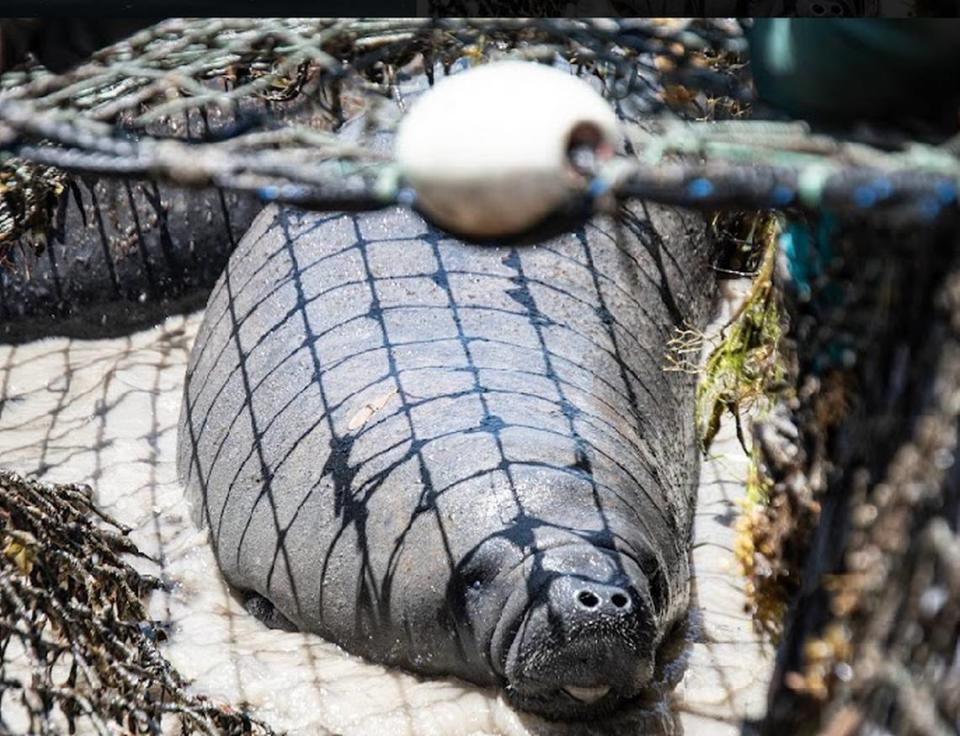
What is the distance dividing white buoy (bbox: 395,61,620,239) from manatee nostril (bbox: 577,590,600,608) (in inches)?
77.8

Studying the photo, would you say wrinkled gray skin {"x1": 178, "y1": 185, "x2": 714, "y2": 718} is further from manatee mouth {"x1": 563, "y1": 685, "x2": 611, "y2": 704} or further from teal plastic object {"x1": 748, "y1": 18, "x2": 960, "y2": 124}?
teal plastic object {"x1": 748, "y1": 18, "x2": 960, "y2": 124}

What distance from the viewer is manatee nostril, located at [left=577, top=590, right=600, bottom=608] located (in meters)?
3.46

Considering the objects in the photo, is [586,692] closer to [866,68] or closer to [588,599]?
[588,599]

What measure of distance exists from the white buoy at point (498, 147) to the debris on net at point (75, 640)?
1488mm

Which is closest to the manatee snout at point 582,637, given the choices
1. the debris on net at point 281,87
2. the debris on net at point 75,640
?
the debris on net at point 75,640

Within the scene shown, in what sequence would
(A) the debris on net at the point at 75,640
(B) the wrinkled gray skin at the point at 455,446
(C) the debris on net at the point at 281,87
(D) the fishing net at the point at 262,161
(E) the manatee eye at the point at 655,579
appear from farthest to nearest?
(E) the manatee eye at the point at 655,579
(B) the wrinkled gray skin at the point at 455,446
(A) the debris on net at the point at 75,640
(C) the debris on net at the point at 281,87
(D) the fishing net at the point at 262,161

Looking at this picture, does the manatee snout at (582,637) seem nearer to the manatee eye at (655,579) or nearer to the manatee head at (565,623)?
the manatee head at (565,623)

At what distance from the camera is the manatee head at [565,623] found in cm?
347

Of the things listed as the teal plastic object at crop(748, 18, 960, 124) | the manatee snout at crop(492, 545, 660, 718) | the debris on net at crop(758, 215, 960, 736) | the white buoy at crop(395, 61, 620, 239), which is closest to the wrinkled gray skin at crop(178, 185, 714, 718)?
the manatee snout at crop(492, 545, 660, 718)

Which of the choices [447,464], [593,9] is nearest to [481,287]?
[447,464]

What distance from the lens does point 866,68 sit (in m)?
1.79

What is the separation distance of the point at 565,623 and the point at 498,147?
2.09m

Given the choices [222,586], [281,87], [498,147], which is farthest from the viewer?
[281,87]

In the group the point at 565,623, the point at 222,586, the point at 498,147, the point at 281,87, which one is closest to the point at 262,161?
the point at 498,147
